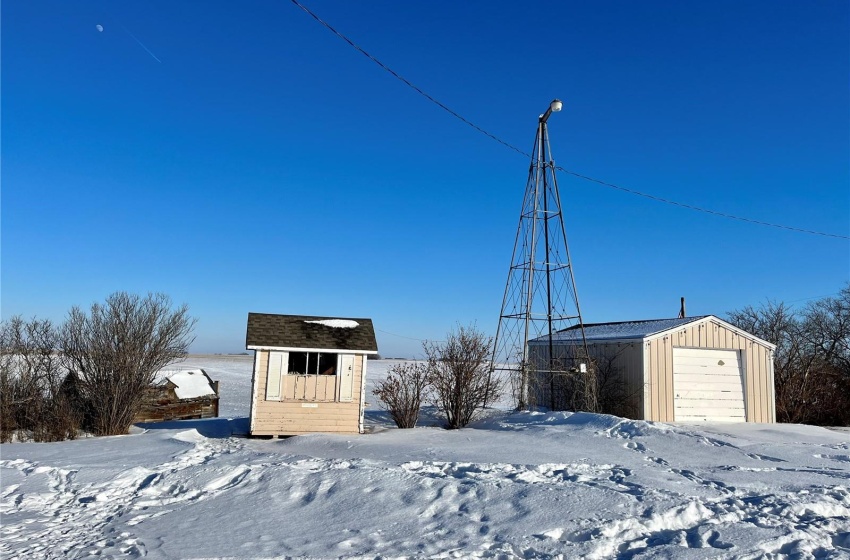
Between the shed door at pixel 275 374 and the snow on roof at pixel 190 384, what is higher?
the shed door at pixel 275 374

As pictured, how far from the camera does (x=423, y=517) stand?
6930 mm

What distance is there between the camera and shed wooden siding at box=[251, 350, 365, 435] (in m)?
14.3

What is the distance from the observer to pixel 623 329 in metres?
18.8

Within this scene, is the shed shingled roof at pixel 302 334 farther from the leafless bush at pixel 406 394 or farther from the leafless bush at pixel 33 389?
the leafless bush at pixel 33 389


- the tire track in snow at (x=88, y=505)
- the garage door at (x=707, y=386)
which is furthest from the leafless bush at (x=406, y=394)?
the garage door at (x=707, y=386)

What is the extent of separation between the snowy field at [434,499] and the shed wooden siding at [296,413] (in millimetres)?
1818

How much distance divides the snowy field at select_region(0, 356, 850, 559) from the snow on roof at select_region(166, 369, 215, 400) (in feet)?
41.1

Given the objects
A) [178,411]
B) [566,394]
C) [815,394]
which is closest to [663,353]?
[566,394]

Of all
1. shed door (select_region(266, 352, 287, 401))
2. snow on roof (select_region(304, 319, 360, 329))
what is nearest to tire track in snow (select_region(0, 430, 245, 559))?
shed door (select_region(266, 352, 287, 401))

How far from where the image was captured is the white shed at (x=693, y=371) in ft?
52.8

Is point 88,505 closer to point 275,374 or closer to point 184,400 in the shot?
point 275,374

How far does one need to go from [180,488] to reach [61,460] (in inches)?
159

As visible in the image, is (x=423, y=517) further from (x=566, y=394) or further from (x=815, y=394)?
(x=815, y=394)

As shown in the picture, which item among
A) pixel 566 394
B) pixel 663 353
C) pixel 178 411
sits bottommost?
pixel 178 411
